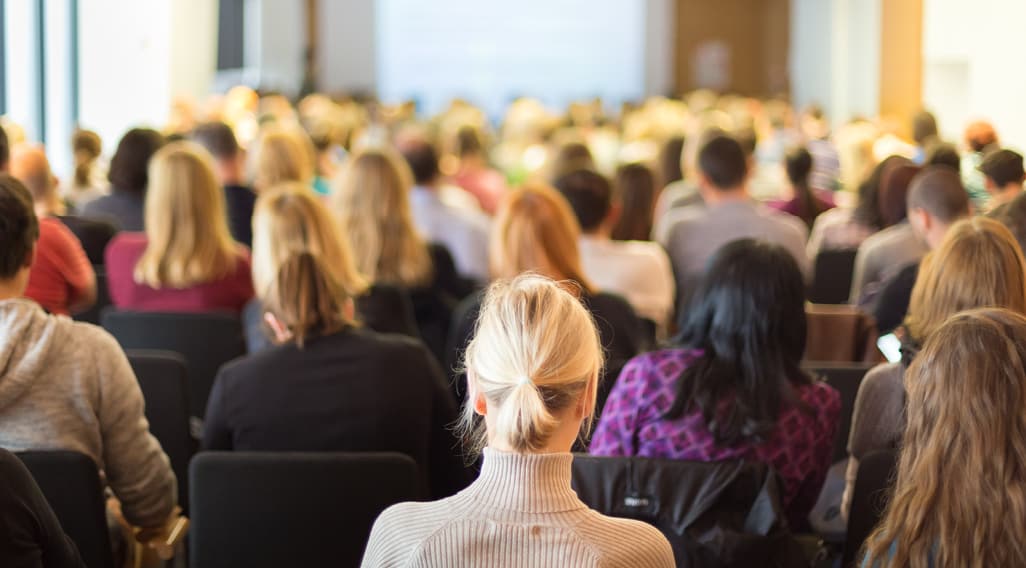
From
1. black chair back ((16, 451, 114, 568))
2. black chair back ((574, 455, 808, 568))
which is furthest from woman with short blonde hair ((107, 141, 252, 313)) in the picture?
black chair back ((574, 455, 808, 568))

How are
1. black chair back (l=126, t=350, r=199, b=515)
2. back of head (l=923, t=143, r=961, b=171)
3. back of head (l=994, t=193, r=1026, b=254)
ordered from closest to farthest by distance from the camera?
black chair back (l=126, t=350, r=199, b=515) → back of head (l=994, t=193, r=1026, b=254) → back of head (l=923, t=143, r=961, b=171)

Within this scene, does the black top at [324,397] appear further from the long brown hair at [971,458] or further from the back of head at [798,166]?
the back of head at [798,166]

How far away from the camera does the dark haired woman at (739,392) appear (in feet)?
8.75

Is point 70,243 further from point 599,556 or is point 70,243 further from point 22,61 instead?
point 22,61

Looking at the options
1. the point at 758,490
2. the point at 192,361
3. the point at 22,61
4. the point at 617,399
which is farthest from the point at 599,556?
the point at 22,61

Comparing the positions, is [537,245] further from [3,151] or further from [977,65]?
[977,65]

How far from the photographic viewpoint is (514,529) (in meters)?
1.76

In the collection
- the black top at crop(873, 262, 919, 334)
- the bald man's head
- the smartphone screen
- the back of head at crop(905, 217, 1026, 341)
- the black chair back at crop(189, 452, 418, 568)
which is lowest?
the black chair back at crop(189, 452, 418, 568)

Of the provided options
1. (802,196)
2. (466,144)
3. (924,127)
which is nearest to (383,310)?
(802,196)

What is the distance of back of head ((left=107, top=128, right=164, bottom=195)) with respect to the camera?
5957 millimetres

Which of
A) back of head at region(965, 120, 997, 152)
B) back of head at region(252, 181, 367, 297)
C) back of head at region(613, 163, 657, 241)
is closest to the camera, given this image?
back of head at region(252, 181, 367, 297)

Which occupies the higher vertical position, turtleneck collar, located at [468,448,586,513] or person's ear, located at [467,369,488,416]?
person's ear, located at [467,369,488,416]

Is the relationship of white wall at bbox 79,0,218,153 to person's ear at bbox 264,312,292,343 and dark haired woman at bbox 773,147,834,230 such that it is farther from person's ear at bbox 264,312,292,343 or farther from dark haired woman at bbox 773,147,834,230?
person's ear at bbox 264,312,292,343

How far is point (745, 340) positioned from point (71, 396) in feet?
4.87
